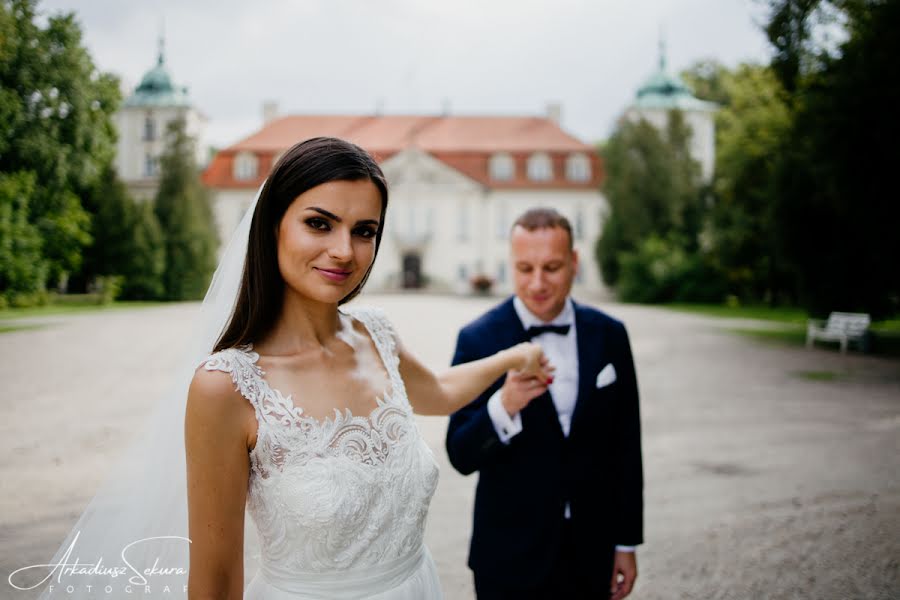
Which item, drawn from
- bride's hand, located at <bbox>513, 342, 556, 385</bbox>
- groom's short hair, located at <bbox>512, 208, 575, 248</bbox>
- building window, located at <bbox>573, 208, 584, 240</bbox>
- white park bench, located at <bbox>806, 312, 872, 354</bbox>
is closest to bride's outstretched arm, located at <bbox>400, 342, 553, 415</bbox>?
bride's hand, located at <bbox>513, 342, 556, 385</bbox>

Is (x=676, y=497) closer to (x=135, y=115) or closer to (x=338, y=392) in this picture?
(x=338, y=392)

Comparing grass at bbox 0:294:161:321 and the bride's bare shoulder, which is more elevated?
the bride's bare shoulder

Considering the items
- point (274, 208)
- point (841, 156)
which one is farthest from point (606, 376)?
point (841, 156)

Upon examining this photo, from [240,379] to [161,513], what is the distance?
2.40ft

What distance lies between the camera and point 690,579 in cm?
395

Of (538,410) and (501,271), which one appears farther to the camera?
(501,271)

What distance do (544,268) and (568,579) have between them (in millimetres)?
1169

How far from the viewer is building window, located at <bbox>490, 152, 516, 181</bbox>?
4762cm

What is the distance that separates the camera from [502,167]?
47.8 metres

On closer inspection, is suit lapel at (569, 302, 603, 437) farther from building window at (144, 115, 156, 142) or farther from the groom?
building window at (144, 115, 156, 142)

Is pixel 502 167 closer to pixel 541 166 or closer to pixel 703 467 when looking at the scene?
pixel 541 166

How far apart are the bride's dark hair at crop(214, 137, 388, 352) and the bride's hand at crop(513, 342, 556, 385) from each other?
3.05 ft

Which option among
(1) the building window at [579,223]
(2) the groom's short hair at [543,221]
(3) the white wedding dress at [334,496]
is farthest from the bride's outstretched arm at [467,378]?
(1) the building window at [579,223]

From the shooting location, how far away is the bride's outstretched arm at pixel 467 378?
2225mm
